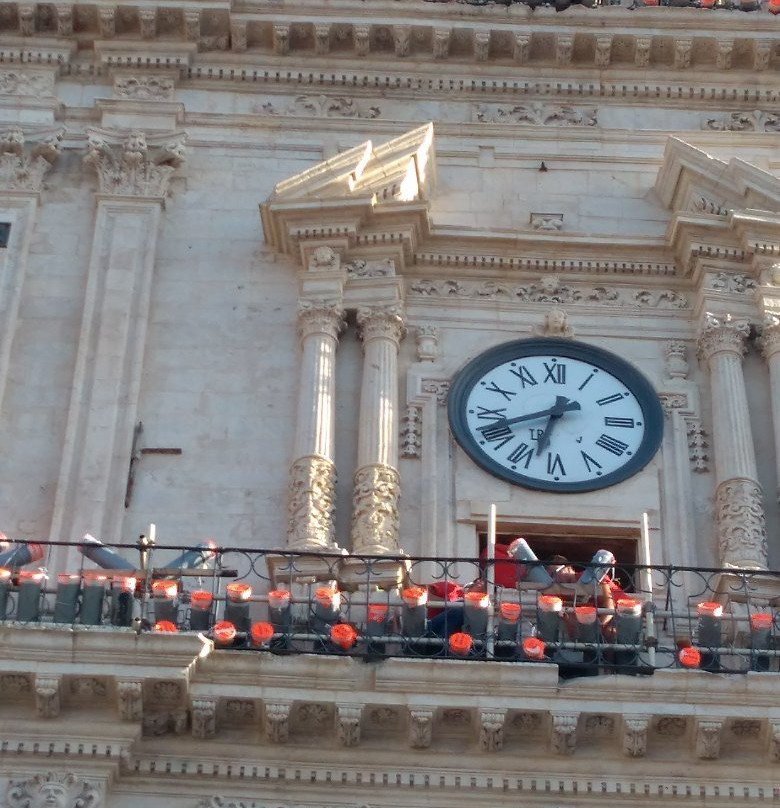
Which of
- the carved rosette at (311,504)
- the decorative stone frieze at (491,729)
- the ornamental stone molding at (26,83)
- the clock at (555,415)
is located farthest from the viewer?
the ornamental stone molding at (26,83)

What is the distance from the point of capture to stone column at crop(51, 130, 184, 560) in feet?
58.0

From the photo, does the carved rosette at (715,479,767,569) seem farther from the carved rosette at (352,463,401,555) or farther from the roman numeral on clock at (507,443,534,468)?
the carved rosette at (352,463,401,555)

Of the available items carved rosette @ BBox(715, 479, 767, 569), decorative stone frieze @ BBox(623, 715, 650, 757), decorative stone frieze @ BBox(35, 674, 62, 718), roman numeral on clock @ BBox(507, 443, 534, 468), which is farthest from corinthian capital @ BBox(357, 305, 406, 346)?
decorative stone frieze @ BBox(35, 674, 62, 718)

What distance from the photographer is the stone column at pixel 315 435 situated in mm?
17406

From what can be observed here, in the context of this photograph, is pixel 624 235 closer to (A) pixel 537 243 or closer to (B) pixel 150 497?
(A) pixel 537 243

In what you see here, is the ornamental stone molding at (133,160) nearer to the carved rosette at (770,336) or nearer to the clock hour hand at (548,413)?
the clock hour hand at (548,413)

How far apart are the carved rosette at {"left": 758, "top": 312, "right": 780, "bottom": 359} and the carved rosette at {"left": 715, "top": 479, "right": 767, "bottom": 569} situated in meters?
1.55

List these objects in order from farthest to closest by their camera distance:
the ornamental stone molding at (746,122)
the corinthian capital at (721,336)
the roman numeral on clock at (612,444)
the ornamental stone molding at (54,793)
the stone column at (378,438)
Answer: the ornamental stone molding at (746,122), the corinthian capital at (721,336), the roman numeral on clock at (612,444), the stone column at (378,438), the ornamental stone molding at (54,793)

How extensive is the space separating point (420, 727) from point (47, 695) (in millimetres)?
2529

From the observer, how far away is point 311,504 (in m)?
17.5

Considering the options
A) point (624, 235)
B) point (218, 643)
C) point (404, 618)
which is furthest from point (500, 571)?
point (624, 235)

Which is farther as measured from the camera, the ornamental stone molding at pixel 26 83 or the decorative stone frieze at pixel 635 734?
the ornamental stone molding at pixel 26 83

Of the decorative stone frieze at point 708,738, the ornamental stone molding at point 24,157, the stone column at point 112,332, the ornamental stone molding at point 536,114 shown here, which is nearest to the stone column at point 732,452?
the decorative stone frieze at point 708,738

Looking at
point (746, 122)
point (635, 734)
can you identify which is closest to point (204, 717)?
point (635, 734)
